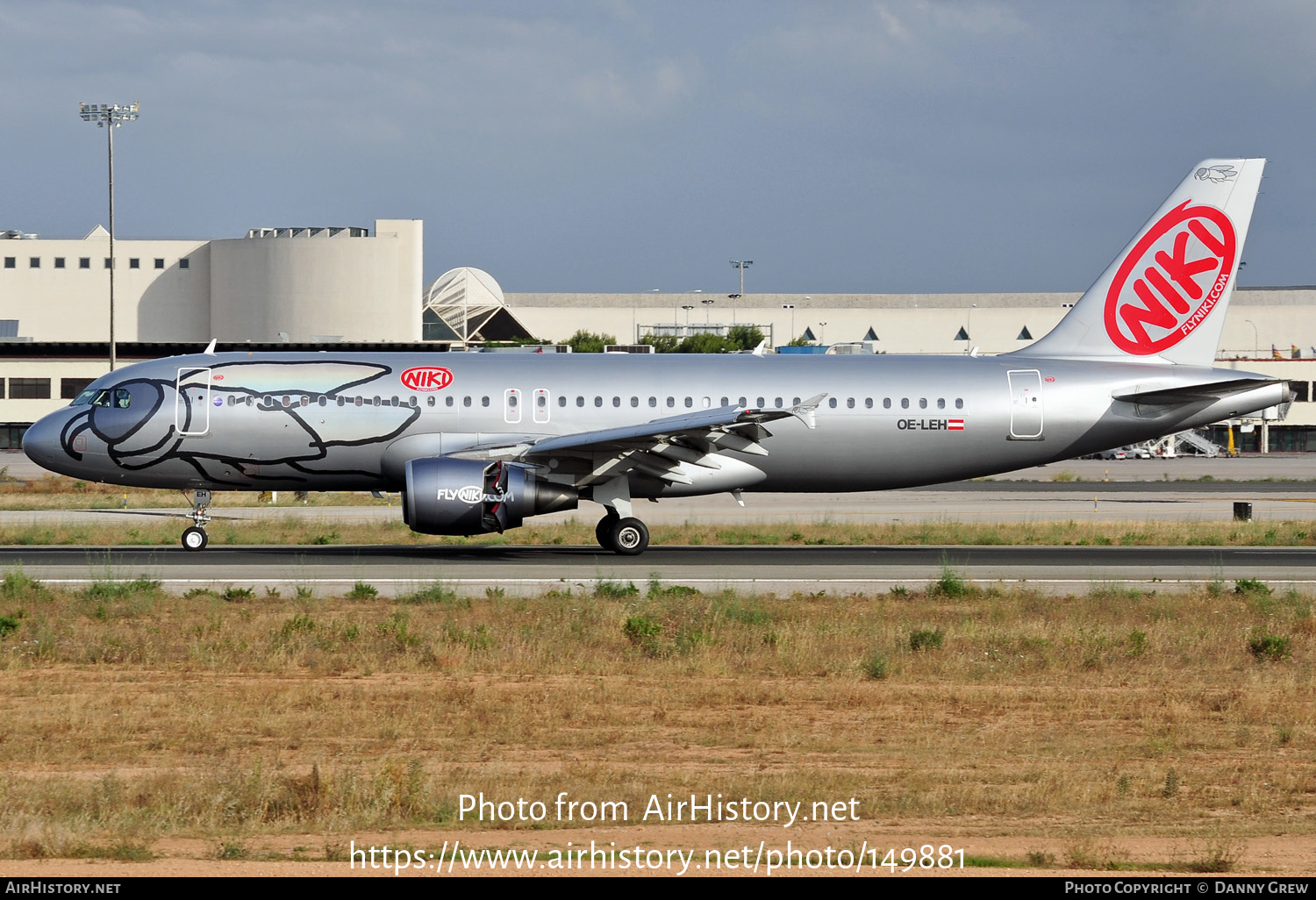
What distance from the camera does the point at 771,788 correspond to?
11.5m

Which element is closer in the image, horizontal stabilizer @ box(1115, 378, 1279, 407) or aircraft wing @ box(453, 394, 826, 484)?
aircraft wing @ box(453, 394, 826, 484)

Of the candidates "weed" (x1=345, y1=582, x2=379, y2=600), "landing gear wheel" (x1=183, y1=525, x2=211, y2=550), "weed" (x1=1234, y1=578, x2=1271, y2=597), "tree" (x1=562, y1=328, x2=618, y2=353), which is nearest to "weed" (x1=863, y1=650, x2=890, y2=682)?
"weed" (x1=345, y1=582, x2=379, y2=600)

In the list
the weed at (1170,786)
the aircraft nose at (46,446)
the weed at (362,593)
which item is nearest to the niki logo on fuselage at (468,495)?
the weed at (362,593)

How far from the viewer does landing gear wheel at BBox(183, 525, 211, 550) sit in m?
29.8

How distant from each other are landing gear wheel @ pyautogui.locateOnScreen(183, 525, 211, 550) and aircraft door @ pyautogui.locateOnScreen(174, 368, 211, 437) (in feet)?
7.26

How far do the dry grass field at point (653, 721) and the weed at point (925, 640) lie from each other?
1.5 inches

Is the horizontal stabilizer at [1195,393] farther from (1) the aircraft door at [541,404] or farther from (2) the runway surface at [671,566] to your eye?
(1) the aircraft door at [541,404]

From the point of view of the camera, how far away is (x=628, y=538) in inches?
1167

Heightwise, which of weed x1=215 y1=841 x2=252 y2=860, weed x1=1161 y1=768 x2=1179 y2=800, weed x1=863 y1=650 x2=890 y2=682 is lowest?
weed x1=1161 y1=768 x2=1179 y2=800

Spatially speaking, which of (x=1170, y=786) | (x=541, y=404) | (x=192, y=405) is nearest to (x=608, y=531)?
(x=541, y=404)

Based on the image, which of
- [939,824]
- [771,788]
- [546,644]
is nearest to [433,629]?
[546,644]

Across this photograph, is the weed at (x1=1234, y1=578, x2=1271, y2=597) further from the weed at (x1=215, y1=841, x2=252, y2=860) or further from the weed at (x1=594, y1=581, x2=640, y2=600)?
the weed at (x1=215, y1=841, x2=252, y2=860)

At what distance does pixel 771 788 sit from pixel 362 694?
5838 millimetres

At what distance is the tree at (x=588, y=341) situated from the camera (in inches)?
4541
